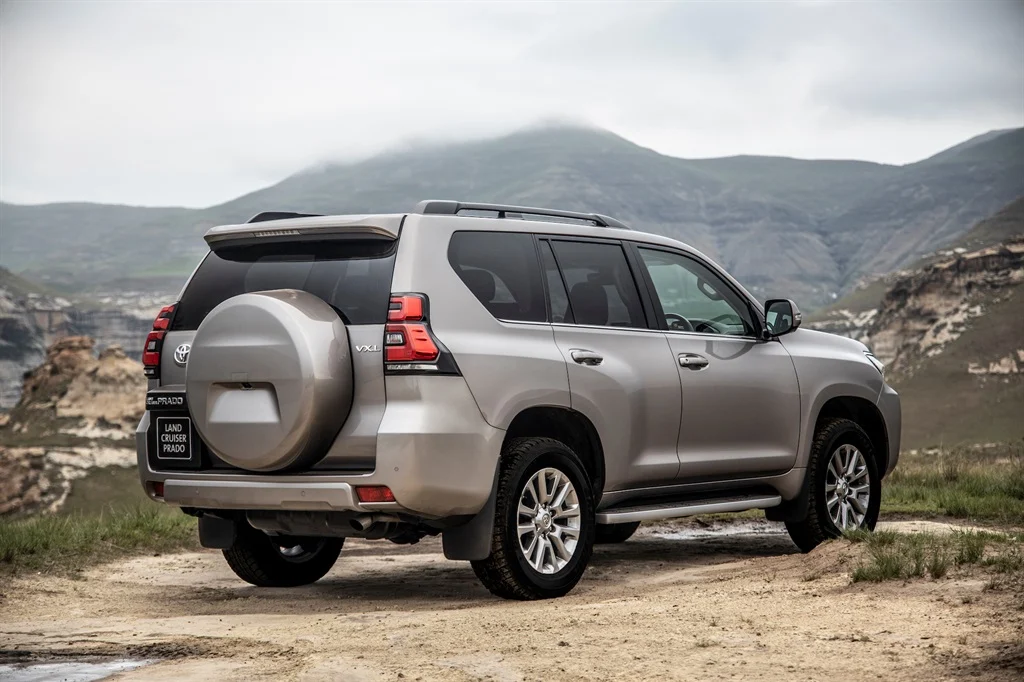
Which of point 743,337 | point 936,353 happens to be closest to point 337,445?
point 743,337

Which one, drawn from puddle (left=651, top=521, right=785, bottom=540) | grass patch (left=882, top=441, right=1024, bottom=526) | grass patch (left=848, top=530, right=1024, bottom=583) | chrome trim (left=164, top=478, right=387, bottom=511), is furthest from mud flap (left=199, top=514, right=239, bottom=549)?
grass patch (left=882, top=441, right=1024, bottom=526)

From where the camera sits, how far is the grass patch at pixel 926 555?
6516mm

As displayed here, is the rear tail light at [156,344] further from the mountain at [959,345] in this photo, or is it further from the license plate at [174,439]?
the mountain at [959,345]

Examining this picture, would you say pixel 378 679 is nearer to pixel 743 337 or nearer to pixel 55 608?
pixel 55 608

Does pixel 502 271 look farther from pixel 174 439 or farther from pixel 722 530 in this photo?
pixel 722 530

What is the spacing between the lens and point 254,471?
262 inches

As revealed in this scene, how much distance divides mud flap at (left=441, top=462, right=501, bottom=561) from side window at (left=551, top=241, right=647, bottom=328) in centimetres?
126

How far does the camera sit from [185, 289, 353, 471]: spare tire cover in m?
6.32

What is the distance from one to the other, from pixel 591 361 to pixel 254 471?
1.95 metres

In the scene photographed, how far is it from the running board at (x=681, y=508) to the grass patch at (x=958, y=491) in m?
3.03

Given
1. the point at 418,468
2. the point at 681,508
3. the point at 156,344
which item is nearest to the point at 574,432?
the point at 681,508

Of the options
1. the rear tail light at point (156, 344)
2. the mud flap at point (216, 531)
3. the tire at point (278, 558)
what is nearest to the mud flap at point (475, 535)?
the mud flap at point (216, 531)

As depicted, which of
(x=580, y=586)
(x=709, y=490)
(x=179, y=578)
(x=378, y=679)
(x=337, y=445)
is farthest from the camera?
(x=179, y=578)

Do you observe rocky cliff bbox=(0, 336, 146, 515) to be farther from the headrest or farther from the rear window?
the headrest
